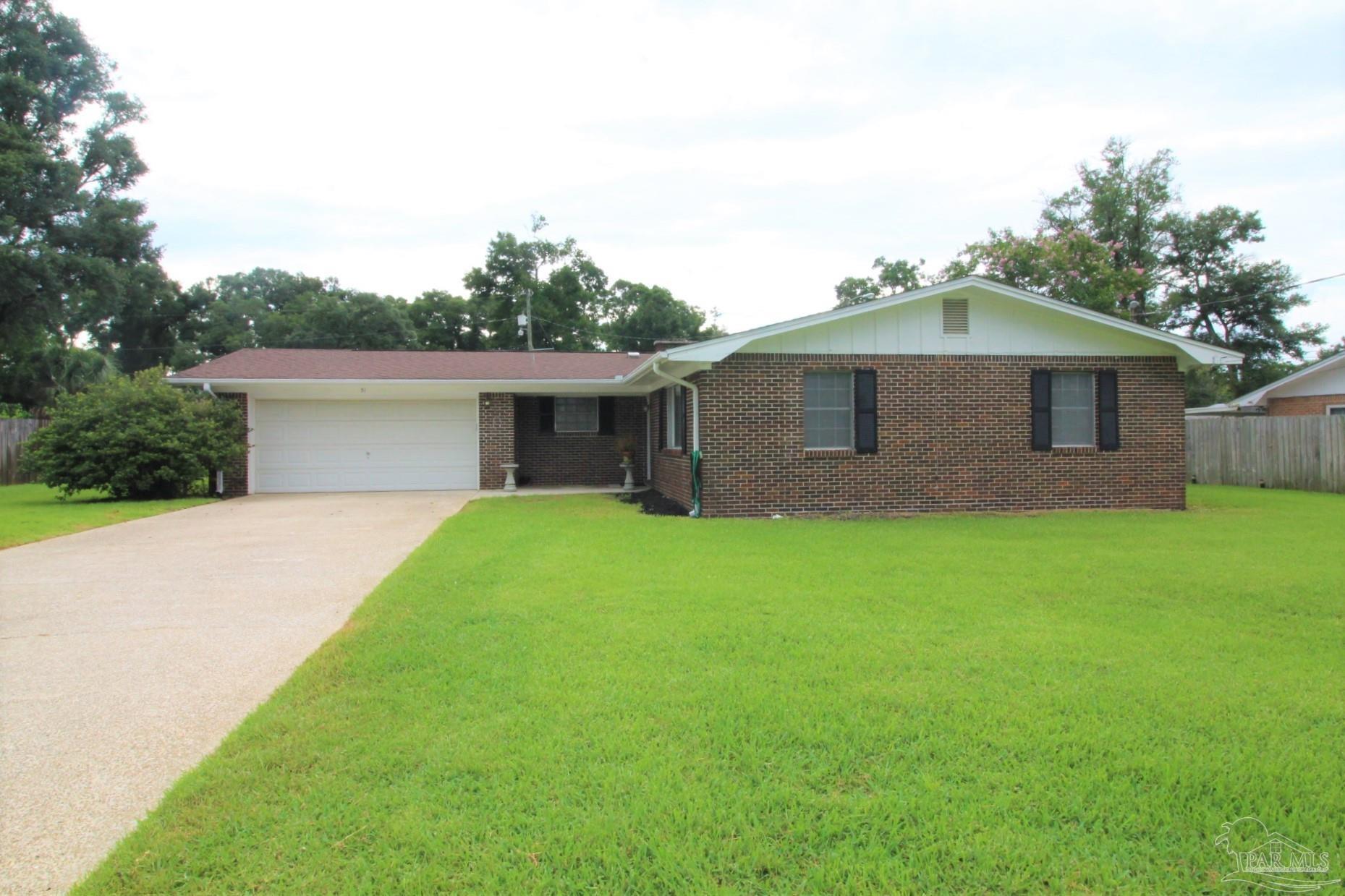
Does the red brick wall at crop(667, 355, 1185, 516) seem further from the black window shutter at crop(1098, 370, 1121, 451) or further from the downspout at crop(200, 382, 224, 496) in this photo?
the downspout at crop(200, 382, 224, 496)

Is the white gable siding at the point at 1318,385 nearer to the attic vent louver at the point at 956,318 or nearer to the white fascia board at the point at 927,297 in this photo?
the white fascia board at the point at 927,297

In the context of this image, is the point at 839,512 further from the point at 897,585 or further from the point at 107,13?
the point at 107,13

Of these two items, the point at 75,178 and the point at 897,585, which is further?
the point at 75,178

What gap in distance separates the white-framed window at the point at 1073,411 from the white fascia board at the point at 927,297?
39.0 inches

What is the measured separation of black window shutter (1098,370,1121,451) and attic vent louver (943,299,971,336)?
238cm

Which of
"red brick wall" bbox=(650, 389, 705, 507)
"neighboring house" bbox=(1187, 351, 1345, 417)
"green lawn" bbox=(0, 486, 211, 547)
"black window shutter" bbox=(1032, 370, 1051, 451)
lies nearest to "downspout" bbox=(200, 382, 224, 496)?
"green lawn" bbox=(0, 486, 211, 547)

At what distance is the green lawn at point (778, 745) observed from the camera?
264 cm

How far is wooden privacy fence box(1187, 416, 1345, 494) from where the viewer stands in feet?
56.2

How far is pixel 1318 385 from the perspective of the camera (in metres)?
22.1

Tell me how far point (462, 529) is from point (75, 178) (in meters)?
25.0

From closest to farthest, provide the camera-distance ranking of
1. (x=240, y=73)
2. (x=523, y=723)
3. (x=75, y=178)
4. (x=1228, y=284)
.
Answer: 1. (x=523, y=723)
2. (x=240, y=73)
3. (x=75, y=178)
4. (x=1228, y=284)

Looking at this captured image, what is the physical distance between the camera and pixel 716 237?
2980 cm

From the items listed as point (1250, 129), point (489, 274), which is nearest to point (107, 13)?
point (1250, 129)

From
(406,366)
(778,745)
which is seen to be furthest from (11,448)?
(778,745)
